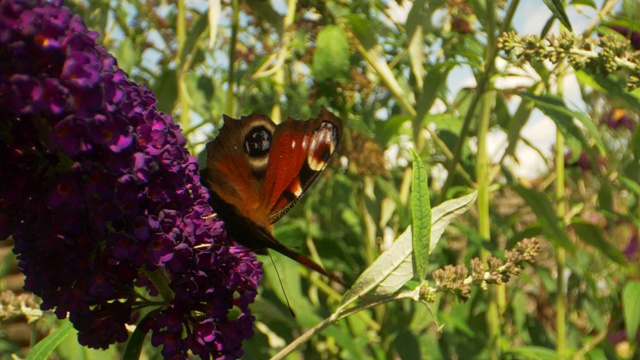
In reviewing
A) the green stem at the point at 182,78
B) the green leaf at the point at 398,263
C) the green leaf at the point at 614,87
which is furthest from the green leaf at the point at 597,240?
the green stem at the point at 182,78

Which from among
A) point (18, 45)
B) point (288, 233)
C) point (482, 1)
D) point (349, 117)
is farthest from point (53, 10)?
point (349, 117)

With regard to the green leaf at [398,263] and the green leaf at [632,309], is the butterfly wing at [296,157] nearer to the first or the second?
the green leaf at [398,263]

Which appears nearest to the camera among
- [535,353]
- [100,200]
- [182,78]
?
[100,200]

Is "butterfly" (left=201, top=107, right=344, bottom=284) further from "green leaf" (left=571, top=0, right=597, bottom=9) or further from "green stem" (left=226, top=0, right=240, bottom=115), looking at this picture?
"green leaf" (left=571, top=0, right=597, bottom=9)

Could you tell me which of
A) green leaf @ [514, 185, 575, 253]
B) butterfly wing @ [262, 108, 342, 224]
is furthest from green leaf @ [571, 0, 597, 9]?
butterfly wing @ [262, 108, 342, 224]

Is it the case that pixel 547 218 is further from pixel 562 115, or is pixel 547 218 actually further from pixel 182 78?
pixel 182 78

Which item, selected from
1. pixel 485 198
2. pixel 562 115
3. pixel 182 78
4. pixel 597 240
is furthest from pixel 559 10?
pixel 182 78
